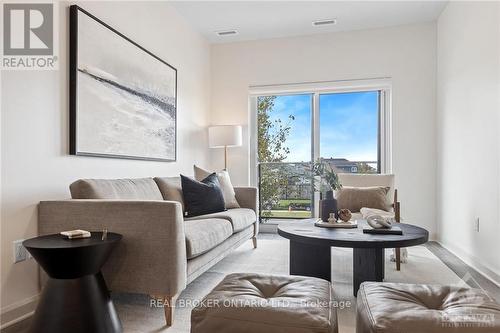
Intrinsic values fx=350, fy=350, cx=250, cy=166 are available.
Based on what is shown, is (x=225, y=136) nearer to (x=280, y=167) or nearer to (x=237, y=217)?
(x=280, y=167)

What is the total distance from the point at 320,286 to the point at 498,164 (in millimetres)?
2049

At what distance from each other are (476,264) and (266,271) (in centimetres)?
186

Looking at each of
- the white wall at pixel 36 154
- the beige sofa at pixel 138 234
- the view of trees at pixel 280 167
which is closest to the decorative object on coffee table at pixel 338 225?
the beige sofa at pixel 138 234

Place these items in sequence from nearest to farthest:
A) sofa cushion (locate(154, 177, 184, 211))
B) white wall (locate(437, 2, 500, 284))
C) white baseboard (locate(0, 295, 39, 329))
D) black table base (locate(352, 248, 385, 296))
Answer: white baseboard (locate(0, 295, 39, 329)), black table base (locate(352, 248, 385, 296)), white wall (locate(437, 2, 500, 284)), sofa cushion (locate(154, 177, 184, 211))

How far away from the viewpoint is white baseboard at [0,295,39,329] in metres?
1.91

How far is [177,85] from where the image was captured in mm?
4059

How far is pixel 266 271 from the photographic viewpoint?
2969 mm

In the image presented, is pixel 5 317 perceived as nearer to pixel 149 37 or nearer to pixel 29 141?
pixel 29 141

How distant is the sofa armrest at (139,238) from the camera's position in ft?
6.34

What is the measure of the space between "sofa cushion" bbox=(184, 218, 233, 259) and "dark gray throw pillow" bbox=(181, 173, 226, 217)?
1.29ft

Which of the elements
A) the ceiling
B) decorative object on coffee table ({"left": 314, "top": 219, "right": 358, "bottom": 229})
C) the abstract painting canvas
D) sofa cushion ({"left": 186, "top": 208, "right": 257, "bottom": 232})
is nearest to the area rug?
sofa cushion ({"left": 186, "top": 208, "right": 257, "bottom": 232})

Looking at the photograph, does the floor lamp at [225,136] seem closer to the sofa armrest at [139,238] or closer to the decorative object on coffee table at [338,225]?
the decorative object on coffee table at [338,225]

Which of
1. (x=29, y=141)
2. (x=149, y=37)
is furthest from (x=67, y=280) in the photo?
(x=149, y=37)

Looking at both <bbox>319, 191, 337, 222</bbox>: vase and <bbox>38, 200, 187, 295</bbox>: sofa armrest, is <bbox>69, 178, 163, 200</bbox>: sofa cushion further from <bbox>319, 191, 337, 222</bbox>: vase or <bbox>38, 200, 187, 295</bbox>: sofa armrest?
<bbox>319, 191, 337, 222</bbox>: vase
